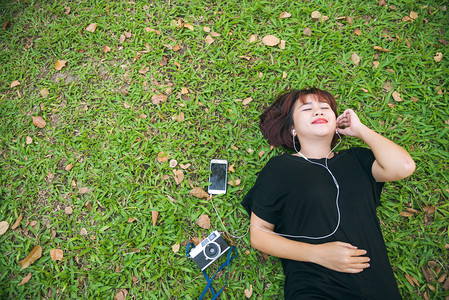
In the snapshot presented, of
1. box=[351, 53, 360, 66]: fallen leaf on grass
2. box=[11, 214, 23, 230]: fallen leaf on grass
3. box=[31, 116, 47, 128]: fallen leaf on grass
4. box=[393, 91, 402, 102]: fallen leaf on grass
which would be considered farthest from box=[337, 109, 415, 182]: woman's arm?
box=[11, 214, 23, 230]: fallen leaf on grass

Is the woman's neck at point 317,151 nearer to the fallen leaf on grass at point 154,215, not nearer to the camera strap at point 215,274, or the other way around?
the camera strap at point 215,274

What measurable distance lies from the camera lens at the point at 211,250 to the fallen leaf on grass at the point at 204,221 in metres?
0.25

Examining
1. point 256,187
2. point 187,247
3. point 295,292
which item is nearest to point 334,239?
point 295,292

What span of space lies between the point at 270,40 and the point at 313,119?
1687 mm

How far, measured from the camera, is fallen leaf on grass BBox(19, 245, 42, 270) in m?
2.95

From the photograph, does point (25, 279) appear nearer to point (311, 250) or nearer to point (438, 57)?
point (311, 250)

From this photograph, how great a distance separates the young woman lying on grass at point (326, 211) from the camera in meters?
2.25

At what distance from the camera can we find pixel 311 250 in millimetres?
2338

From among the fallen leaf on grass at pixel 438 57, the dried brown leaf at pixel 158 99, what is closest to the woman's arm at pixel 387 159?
the fallen leaf on grass at pixel 438 57

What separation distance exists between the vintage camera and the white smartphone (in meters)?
0.58

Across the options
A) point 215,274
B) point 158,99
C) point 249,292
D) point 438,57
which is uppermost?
point 438,57

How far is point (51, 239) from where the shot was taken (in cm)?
305

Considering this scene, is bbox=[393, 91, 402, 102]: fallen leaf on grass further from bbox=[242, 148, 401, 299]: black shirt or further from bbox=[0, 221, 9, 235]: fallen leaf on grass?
bbox=[0, 221, 9, 235]: fallen leaf on grass

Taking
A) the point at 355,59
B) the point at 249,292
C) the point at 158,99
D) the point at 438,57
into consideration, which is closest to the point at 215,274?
the point at 249,292
